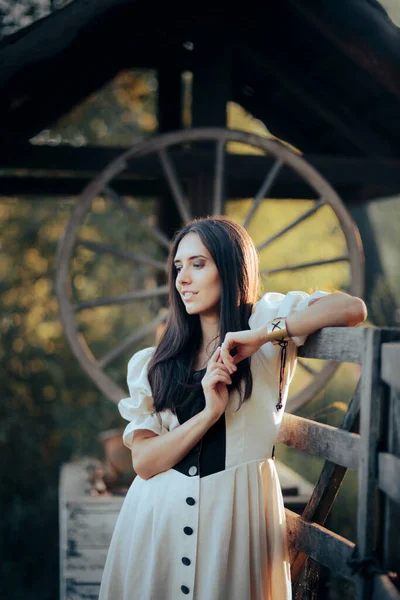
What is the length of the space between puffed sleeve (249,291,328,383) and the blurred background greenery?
506 cm

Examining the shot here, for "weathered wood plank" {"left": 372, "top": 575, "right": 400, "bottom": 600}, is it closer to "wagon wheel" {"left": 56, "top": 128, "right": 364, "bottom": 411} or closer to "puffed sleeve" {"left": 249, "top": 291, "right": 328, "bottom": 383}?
"puffed sleeve" {"left": 249, "top": 291, "right": 328, "bottom": 383}

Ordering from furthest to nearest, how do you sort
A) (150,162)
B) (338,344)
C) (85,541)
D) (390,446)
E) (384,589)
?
(150,162) → (85,541) → (338,344) → (390,446) → (384,589)

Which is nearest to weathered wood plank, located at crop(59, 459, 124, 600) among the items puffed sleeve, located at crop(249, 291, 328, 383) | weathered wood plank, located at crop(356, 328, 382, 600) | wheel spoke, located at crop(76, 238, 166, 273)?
wheel spoke, located at crop(76, 238, 166, 273)

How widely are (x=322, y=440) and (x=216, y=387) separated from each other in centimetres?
38

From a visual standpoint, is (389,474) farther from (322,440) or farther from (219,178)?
(219,178)

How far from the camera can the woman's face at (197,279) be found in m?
2.37

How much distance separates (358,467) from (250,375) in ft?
1.37

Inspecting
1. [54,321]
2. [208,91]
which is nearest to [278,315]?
[208,91]

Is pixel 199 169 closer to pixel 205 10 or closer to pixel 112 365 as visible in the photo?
pixel 205 10

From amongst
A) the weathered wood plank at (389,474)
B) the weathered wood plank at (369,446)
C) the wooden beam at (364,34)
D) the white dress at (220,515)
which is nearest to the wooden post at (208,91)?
the wooden beam at (364,34)

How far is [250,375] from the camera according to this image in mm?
2285

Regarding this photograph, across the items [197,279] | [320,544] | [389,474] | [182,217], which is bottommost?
[320,544]

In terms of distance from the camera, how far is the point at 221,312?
2.37 metres

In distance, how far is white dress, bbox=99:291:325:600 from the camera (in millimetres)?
2186
